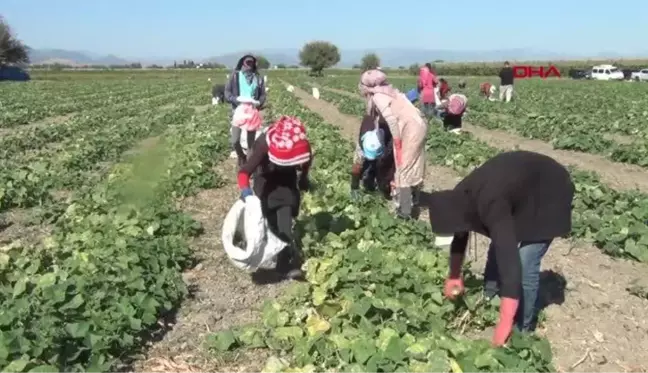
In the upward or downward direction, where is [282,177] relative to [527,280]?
upward

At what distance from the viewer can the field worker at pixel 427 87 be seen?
15914mm

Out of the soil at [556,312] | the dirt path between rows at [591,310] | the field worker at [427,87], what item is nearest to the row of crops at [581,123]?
the field worker at [427,87]

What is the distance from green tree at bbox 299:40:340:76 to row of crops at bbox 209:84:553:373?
350 ft

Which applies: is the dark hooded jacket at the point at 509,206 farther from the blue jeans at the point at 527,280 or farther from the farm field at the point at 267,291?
the farm field at the point at 267,291

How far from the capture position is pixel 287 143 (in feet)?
17.7

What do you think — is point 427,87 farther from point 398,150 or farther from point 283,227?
point 283,227

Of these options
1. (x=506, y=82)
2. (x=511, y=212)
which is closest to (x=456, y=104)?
(x=511, y=212)

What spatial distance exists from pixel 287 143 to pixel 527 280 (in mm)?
1871

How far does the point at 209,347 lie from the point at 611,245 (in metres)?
3.95

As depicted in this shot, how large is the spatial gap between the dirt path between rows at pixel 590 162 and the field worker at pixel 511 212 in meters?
6.04

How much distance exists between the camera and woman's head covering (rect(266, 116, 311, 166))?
5.39 m

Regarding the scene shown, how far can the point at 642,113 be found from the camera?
19.0 metres

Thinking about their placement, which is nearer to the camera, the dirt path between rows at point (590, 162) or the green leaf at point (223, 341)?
the green leaf at point (223, 341)

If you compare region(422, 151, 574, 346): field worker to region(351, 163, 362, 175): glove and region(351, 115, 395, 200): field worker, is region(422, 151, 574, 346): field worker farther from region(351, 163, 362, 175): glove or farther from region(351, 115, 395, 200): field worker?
region(351, 163, 362, 175): glove
